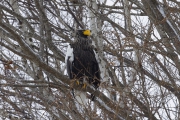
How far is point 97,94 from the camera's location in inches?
167

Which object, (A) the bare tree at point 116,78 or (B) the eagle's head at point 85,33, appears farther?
(B) the eagle's head at point 85,33

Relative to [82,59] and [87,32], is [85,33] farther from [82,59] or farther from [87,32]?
[82,59]

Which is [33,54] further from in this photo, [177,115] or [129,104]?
[177,115]

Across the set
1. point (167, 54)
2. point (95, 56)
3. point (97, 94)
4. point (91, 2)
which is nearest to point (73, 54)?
point (95, 56)

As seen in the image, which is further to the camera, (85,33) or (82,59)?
(85,33)

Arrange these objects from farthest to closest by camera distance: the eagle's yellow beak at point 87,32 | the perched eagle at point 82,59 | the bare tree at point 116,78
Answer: the eagle's yellow beak at point 87,32
the perched eagle at point 82,59
the bare tree at point 116,78

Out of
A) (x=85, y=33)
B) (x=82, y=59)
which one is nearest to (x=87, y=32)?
(x=85, y=33)

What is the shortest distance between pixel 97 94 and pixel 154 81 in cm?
80

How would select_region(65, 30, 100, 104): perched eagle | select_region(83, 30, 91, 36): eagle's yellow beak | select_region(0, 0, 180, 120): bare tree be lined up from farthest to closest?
select_region(83, 30, 91, 36): eagle's yellow beak
select_region(65, 30, 100, 104): perched eagle
select_region(0, 0, 180, 120): bare tree

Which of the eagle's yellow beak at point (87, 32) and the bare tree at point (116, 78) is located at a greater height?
the eagle's yellow beak at point (87, 32)

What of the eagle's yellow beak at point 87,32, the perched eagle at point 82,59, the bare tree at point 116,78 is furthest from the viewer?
the eagle's yellow beak at point 87,32

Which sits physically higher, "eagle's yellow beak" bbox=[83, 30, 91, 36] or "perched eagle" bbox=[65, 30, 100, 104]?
"eagle's yellow beak" bbox=[83, 30, 91, 36]

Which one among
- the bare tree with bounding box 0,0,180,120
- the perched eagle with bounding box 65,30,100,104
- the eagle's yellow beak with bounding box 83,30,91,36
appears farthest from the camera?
the eagle's yellow beak with bounding box 83,30,91,36

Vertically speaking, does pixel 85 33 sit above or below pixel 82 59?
above
